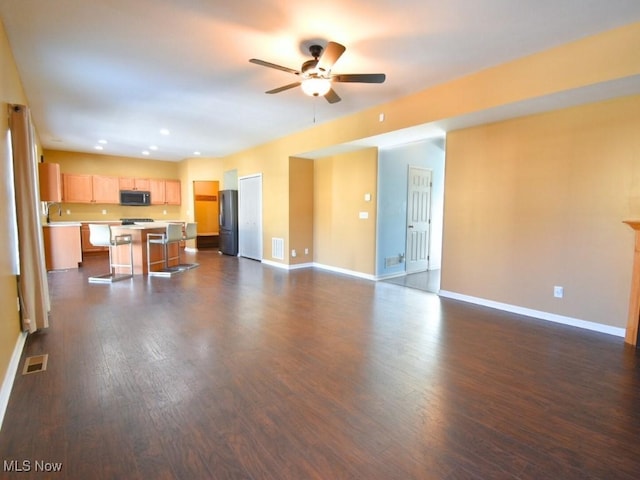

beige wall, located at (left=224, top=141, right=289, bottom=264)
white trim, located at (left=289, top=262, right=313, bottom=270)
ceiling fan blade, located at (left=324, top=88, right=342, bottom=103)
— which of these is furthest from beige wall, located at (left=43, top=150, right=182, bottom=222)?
ceiling fan blade, located at (left=324, top=88, right=342, bottom=103)

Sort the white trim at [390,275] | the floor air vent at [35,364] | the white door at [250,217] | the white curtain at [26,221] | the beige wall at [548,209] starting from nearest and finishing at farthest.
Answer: the floor air vent at [35,364]
the white curtain at [26,221]
the beige wall at [548,209]
the white trim at [390,275]
the white door at [250,217]

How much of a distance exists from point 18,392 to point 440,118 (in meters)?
4.73

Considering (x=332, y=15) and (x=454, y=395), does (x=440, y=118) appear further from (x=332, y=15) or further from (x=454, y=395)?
(x=454, y=395)

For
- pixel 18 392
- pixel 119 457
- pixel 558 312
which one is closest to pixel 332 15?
pixel 119 457

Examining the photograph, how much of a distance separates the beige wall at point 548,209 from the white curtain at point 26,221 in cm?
486

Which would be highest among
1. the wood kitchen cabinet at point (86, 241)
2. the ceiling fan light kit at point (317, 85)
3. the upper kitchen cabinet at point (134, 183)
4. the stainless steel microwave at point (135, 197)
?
the ceiling fan light kit at point (317, 85)

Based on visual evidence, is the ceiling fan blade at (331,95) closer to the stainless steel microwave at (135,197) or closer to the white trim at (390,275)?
the white trim at (390,275)

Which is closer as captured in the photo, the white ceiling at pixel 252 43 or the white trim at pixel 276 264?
the white ceiling at pixel 252 43

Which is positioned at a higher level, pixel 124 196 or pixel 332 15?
pixel 332 15

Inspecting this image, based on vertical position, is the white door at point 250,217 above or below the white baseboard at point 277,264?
above

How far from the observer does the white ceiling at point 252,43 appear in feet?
8.20

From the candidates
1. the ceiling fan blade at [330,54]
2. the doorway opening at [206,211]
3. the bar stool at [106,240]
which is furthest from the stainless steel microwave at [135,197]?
the ceiling fan blade at [330,54]

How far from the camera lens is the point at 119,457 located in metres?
1.62

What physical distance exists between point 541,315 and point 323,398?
308 cm
